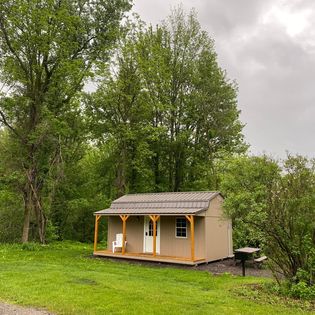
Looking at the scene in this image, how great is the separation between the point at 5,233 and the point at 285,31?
20.1 meters

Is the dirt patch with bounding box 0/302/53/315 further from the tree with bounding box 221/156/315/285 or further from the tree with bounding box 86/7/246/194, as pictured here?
the tree with bounding box 86/7/246/194

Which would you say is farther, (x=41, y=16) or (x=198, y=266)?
(x=41, y=16)

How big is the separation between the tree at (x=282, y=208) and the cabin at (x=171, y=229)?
16.1 feet

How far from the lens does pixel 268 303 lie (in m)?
6.70

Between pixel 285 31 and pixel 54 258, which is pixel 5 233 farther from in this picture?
pixel 285 31

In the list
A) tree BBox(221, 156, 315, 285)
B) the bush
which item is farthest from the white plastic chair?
the bush

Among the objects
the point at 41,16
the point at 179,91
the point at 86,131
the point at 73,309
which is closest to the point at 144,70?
the point at 179,91

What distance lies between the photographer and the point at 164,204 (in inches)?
589

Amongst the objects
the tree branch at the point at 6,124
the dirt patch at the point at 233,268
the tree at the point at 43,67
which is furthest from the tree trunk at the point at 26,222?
the dirt patch at the point at 233,268

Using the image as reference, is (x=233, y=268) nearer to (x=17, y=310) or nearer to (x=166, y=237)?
(x=166, y=237)

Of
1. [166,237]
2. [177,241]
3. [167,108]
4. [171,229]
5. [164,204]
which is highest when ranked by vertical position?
[167,108]

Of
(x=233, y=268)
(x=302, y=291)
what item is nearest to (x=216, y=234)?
(x=233, y=268)

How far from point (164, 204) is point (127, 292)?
798cm

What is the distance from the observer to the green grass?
5938 millimetres
